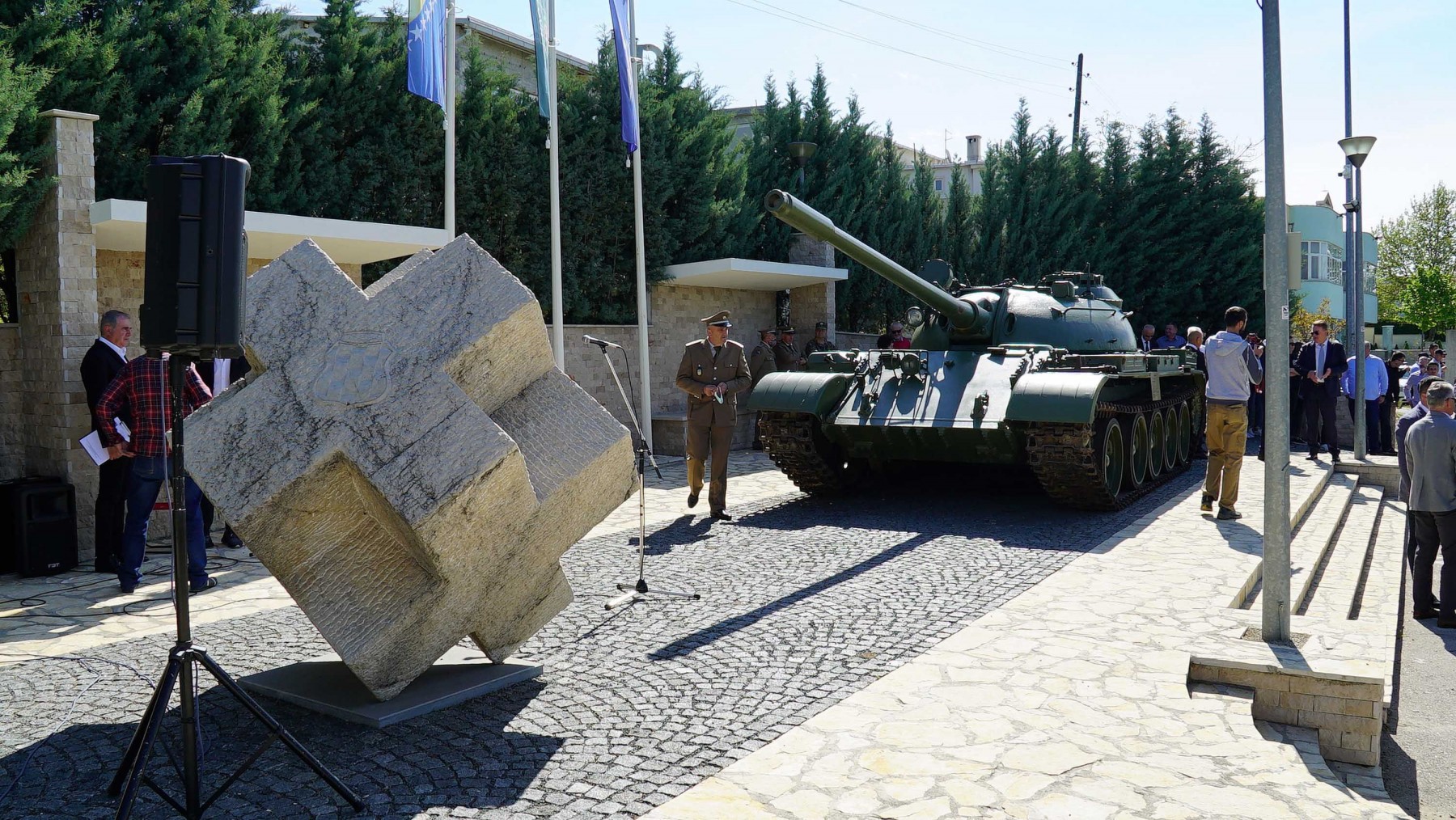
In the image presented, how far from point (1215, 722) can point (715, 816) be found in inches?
84.6

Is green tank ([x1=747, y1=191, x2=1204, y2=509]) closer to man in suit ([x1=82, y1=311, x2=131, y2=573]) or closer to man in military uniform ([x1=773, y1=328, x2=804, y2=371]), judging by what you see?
man in military uniform ([x1=773, y1=328, x2=804, y2=371])

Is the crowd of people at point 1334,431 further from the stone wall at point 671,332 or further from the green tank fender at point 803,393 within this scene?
the stone wall at point 671,332

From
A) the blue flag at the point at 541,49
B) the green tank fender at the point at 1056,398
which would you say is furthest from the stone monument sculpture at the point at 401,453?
the blue flag at the point at 541,49

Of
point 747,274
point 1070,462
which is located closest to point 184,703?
point 1070,462

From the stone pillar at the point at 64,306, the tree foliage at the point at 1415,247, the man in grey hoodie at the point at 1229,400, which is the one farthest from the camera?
the tree foliage at the point at 1415,247

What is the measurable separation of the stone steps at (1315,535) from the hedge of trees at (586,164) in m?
8.89

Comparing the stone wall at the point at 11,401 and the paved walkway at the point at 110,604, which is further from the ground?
the stone wall at the point at 11,401

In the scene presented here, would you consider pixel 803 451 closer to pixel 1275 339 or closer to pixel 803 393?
pixel 803 393

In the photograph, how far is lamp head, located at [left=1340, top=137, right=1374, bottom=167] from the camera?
13.7 meters

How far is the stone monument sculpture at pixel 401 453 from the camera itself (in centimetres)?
417

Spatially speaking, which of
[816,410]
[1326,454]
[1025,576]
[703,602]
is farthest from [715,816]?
[1326,454]

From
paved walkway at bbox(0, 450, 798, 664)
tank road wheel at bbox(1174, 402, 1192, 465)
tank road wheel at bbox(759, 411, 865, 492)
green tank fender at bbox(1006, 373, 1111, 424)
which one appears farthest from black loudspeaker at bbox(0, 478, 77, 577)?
tank road wheel at bbox(1174, 402, 1192, 465)

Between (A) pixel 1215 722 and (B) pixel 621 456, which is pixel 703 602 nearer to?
(B) pixel 621 456

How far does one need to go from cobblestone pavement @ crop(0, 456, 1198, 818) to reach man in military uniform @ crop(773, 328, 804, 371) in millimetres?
7468
